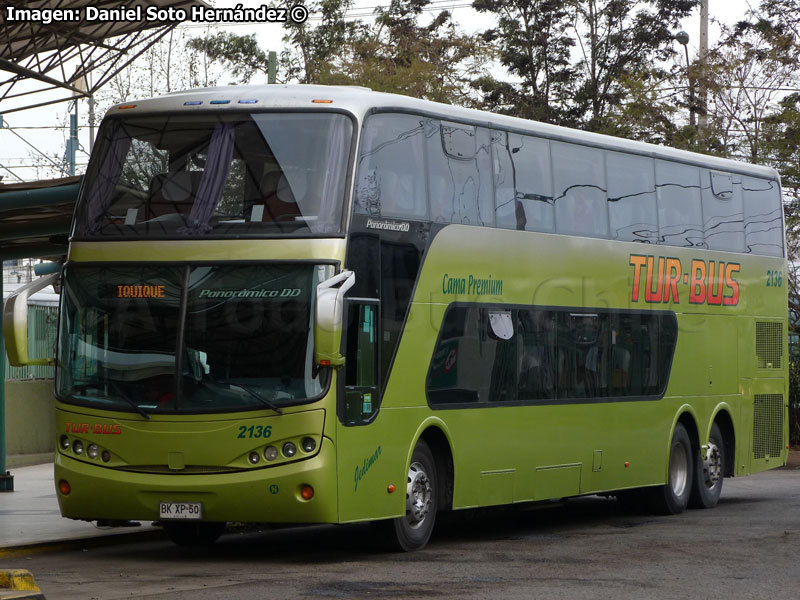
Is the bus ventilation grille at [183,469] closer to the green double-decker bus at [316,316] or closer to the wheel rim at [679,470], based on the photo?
the green double-decker bus at [316,316]

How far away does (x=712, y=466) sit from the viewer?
748 inches

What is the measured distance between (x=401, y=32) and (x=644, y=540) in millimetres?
33855

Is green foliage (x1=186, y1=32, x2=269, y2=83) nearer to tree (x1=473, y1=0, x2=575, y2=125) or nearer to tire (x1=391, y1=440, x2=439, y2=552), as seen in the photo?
tree (x1=473, y1=0, x2=575, y2=125)

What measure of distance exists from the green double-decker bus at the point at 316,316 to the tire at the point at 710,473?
10.7 ft

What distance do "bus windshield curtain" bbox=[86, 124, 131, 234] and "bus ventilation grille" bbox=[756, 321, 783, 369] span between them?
1015 cm

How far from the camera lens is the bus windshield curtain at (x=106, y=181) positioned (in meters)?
12.9

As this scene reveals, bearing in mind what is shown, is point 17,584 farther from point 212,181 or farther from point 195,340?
point 212,181

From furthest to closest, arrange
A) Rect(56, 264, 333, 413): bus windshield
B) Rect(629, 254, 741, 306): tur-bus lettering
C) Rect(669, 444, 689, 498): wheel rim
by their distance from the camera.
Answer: Rect(669, 444, 689, 498): wheel rim, Rect(629, 254, 741, 306): tur-bus lettering, Rect(56, 264, 333, 413): bus windshield

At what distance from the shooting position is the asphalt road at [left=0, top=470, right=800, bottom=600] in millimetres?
10602

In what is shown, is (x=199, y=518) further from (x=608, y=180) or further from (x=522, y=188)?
(x=608, y=180)

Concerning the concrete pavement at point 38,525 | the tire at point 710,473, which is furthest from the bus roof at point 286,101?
the tire at point 710,473

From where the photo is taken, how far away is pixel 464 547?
13.9 meters

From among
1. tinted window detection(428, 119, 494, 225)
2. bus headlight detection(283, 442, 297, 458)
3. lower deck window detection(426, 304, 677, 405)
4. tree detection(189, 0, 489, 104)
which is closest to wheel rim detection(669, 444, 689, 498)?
lower deck window detection(426, 304, 677, 405)

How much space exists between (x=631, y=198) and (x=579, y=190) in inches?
50.3
